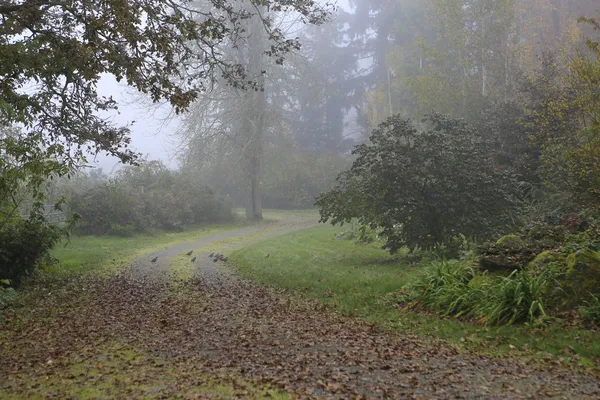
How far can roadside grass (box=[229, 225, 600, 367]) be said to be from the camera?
663cm

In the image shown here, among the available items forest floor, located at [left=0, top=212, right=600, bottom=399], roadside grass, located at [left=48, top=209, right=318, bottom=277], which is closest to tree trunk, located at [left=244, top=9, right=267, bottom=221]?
roadside grass, located at [left=48, top=209, right=318, bottom=277]

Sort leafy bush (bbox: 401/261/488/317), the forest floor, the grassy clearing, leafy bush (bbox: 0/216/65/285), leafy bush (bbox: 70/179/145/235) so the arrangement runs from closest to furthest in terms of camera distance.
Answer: the forest floor < leafy bush (bbox: 401/261/488/317) < leafy bush (bbox: 0/216/65/285) < the grassy clearing < leafy bush (bbox: 70/179/145/235)

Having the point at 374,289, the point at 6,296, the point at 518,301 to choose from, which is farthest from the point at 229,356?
the point at 6,296

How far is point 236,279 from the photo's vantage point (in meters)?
13.7

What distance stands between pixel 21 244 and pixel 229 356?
741 cm

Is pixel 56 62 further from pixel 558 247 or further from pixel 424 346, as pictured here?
pixel 558 247

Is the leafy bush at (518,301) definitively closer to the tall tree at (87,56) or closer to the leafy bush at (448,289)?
the leafy bush at (448,289)

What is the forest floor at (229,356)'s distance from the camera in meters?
5.48

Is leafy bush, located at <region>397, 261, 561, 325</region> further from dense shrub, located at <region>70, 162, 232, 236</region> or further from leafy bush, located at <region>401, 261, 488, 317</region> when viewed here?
dense shrub, located at <region>70, 162, 232, 236</region>

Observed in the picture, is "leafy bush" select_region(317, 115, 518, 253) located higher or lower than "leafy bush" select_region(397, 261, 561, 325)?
higher

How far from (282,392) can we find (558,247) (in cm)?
629

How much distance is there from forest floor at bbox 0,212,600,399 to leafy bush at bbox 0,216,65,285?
87cm

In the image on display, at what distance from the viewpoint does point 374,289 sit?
35.3ft

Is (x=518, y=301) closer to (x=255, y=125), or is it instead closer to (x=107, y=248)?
(x=107, y=248)
